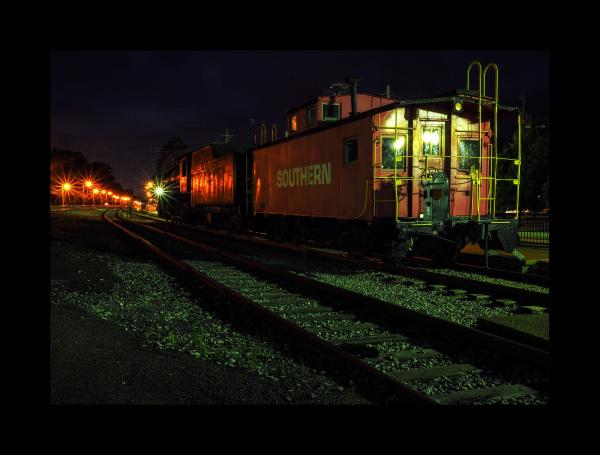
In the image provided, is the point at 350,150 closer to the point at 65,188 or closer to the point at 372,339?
the point at 372,339

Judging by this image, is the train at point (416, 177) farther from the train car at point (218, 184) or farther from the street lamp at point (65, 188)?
the street lamp at point (65, 188)

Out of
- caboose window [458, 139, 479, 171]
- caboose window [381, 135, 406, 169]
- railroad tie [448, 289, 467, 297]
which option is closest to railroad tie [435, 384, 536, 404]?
railroad tie [448, 289, 467, 297]

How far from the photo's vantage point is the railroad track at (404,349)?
4039mm

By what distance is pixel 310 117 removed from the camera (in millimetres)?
18125

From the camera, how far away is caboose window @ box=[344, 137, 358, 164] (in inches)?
463

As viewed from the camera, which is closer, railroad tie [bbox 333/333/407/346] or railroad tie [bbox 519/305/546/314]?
railroad tie [bbox 333/333/407/346]

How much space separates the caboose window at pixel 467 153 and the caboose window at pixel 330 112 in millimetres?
7199

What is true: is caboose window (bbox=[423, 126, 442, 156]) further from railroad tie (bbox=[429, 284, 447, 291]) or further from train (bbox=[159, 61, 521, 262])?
railroad tie (bbox=[429, 284, 447, 291])

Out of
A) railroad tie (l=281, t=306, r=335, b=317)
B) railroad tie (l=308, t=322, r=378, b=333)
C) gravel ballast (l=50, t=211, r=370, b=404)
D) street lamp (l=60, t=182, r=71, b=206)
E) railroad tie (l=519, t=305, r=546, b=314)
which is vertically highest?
street lamp (l=60, t=182, r=71, b=206)

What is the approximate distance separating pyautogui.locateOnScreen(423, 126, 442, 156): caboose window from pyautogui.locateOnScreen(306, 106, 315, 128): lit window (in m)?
7.31

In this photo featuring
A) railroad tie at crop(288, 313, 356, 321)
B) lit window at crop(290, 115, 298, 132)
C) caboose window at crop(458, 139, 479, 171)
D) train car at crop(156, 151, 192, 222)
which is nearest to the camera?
railroad tie at crop(288, 313, 356, 321)

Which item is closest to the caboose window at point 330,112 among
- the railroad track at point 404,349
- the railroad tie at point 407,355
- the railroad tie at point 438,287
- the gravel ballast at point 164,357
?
the railroad tie at point 438,287

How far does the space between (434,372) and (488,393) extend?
0.53 meters

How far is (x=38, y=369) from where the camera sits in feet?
7.56
